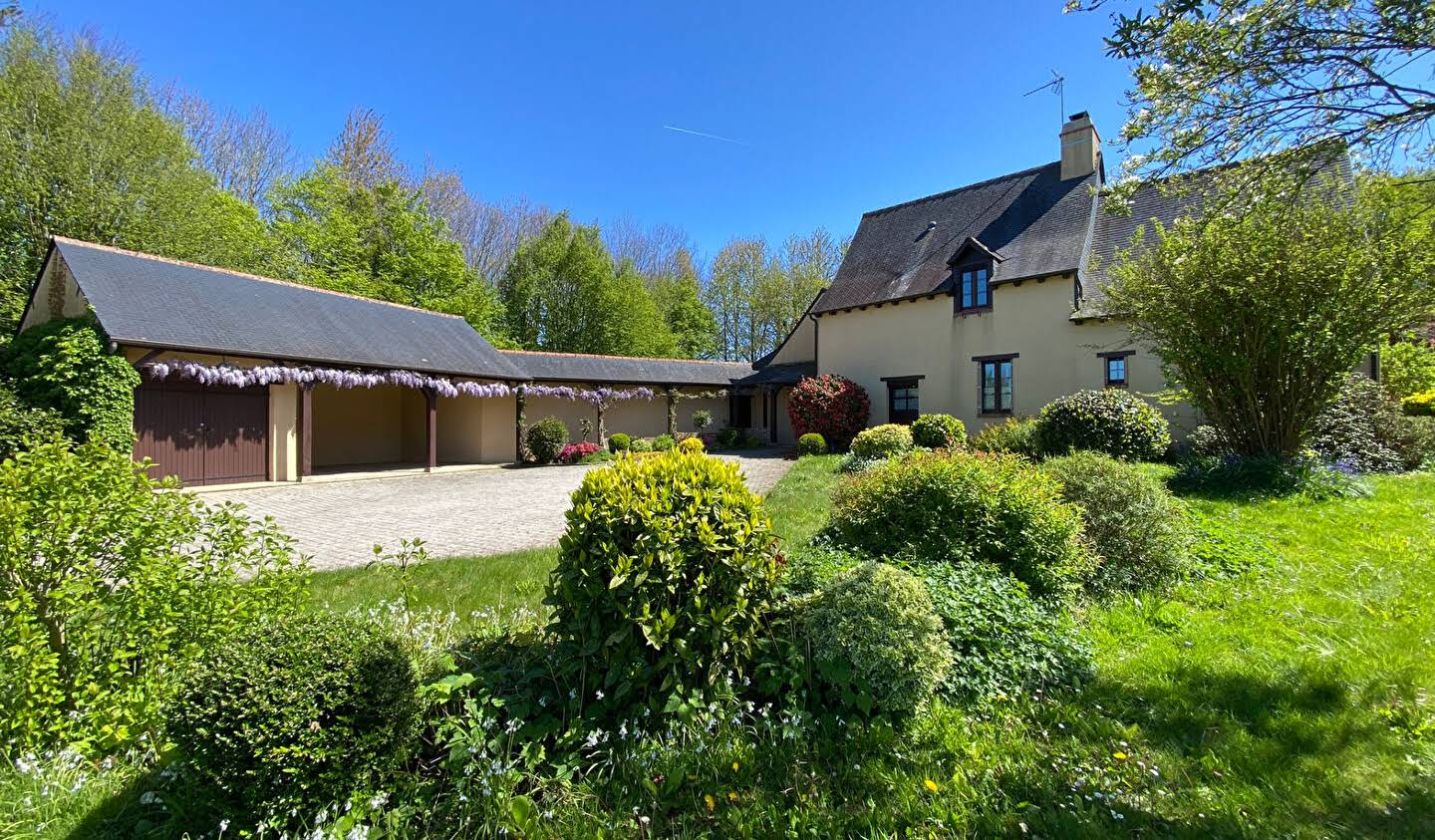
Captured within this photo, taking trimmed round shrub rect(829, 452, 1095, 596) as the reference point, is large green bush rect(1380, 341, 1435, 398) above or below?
above

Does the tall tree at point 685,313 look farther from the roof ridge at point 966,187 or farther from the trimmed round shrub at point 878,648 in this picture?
the trimmed round shrub at point 878,648

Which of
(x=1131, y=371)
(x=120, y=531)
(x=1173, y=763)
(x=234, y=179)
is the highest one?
(x=234, y=179)

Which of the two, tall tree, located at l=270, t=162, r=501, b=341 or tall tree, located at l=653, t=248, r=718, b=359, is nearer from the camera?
tall tree, located at l=270, t=162, r=501, b=341

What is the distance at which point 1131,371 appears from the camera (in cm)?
1350

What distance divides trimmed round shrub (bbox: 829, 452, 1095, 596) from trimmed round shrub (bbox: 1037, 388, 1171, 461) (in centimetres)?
697

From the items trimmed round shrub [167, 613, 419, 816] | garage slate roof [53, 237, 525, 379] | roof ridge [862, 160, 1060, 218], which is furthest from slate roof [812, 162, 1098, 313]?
trimmed round shrub [167, 613, 419, 816]

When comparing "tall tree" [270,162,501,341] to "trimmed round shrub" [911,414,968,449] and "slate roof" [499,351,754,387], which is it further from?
"trimmed round shrub" [911,414,968,449]

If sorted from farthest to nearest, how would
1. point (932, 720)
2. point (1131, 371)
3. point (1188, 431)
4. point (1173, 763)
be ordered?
point (1131, 371) < point (1188, 431) < point (932, 720) < point (1173, 763)

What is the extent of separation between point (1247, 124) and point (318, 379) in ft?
51.0

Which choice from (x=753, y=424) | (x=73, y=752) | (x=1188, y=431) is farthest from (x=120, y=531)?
(x=753, y=424)

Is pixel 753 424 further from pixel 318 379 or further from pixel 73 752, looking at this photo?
pixel 73 752

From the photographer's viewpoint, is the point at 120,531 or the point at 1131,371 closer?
the point at 120,531

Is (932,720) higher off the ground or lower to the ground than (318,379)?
lower

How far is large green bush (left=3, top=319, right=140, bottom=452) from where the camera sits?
10.1 m
